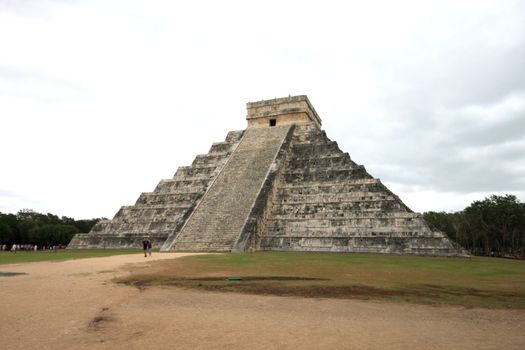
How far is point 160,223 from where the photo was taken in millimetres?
23078

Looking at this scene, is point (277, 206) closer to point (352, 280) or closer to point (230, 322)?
point (352, 280)

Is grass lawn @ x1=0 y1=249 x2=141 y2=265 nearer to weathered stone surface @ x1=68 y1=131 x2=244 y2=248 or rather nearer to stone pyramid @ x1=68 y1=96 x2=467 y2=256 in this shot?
weathered stone surface @ x1=68 y1=131 x2=244 y2=248

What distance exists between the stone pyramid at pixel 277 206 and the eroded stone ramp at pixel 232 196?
0.06 meters

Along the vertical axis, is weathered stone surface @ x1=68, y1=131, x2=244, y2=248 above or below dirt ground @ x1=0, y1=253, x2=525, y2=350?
above

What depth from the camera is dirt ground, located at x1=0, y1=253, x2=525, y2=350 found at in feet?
15.3

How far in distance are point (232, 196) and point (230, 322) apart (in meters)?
16.9

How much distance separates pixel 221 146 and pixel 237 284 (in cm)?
2024

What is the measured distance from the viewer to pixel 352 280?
9555mm

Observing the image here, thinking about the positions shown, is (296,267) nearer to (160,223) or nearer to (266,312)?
(266,312)

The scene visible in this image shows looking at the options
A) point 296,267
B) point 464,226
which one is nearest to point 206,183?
point 296,267

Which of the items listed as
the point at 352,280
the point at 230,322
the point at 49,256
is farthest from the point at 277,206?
the point at 230,322

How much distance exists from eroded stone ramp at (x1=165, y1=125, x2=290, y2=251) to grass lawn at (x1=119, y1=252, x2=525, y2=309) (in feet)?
21.5

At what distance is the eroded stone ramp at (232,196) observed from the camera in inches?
773

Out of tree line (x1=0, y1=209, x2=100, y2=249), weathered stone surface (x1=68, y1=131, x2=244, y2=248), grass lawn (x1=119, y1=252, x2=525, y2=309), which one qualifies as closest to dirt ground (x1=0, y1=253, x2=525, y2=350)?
grass lawn (x1=119, y1=252, x2=525, y2=309)
